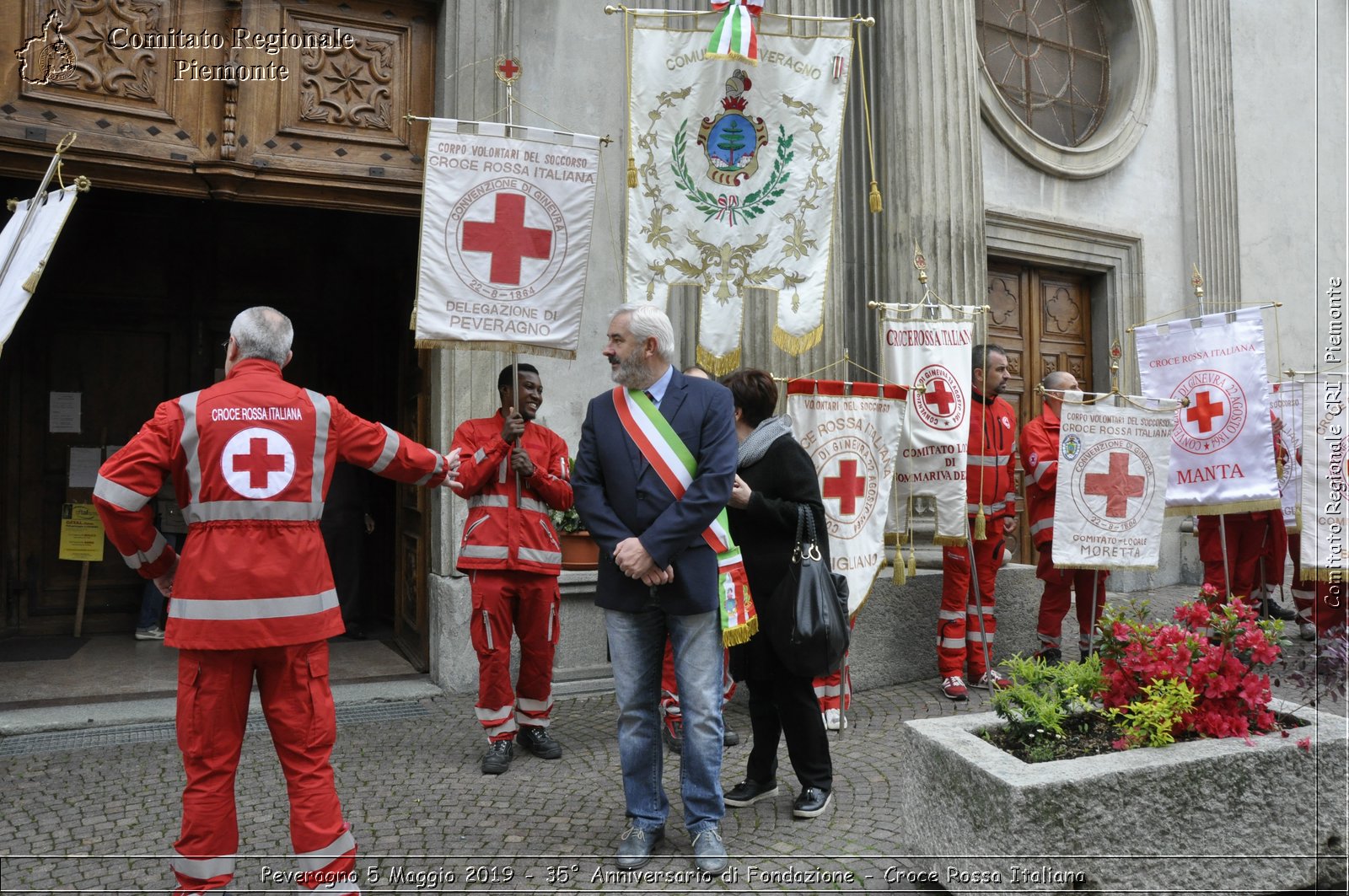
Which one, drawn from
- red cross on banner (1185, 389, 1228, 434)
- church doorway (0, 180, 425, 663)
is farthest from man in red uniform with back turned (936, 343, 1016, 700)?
church doorway (0, 180, 425, 663)

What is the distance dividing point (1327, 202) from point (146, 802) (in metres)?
13.5

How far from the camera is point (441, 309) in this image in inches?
187

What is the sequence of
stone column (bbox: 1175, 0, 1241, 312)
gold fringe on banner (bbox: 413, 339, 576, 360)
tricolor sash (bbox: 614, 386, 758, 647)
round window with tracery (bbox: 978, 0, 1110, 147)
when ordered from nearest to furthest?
tricolor sash (bbox: 614, 386, 758, 647), gold fringe on banner (bbox: 413, 339, 576, 360), round window with tracery (bbox: 978, 0, 1110, 147), stone column (bbox: 1175, 0, 1241, 312)

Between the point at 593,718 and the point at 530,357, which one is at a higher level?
the point at 530,357

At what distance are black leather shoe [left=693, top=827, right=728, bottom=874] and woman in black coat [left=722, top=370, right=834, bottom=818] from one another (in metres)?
0.58

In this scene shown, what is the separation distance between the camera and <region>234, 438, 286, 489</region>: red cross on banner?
3242 mm

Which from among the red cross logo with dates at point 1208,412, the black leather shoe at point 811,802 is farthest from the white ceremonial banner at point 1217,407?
the black leather shoe at point 811,802

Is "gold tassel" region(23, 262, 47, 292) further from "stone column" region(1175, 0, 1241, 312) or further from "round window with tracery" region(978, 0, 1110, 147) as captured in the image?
"stone column" region(1175, 0, 1241, 312)

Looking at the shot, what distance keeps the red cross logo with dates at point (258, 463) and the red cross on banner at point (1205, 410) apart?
5.63 m

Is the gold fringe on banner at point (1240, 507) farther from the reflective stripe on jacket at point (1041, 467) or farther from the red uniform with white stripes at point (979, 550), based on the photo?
the red uniform with white stripes at point (979, 550)

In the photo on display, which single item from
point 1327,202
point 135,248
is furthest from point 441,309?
point 1327,202

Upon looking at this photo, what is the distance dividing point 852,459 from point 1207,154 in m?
7.29

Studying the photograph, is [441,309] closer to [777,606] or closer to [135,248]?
[777,606]

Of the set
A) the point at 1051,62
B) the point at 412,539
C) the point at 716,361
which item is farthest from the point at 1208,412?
the point at 412,539
